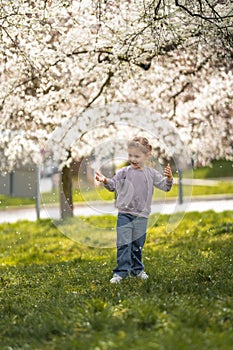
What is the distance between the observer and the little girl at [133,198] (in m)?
7.89

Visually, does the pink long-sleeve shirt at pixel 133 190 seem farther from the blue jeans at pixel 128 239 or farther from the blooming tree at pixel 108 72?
the blooming tree at pixel 108 72

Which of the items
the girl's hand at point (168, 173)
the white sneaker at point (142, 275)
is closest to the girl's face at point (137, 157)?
the girl's hand at point (168, 173)

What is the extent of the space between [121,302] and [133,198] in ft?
6.05

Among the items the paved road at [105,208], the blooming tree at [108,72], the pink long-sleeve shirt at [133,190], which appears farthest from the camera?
the blooming tree at [108,72]

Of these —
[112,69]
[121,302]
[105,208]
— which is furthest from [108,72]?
[121,302]

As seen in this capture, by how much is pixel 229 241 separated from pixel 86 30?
177 inches

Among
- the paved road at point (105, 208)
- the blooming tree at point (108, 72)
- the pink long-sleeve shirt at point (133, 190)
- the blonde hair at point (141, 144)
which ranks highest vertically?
the blooming tree at point (108, 72)

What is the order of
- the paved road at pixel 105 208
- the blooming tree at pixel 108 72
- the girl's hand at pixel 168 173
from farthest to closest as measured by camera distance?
the blooming tree at pixel 108 72, the paved road at pixel 105 208, the girl's hand at pixel 168 173

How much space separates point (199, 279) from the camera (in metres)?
7.70

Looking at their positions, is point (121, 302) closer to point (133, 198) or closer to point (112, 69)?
point (133, 198)

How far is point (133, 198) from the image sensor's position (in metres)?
7.89

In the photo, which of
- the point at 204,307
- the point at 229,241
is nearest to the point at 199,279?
the point at 204,307

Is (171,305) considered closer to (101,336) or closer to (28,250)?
(101,336)

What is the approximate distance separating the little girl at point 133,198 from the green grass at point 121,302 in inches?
12.2
